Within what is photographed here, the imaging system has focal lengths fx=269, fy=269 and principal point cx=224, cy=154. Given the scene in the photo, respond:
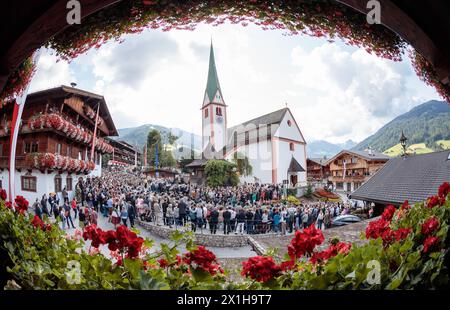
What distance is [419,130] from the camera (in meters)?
2.20

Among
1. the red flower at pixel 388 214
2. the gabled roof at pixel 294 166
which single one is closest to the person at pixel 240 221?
the gabled roof at pixel 294 166

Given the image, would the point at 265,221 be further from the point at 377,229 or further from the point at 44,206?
the point at 44,206

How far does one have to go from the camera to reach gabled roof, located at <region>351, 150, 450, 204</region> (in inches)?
87.6

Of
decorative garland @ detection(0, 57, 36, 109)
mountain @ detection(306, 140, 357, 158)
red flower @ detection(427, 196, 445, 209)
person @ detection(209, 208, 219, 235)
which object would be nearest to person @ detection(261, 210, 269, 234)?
person @ detection(209, 208, 219, 235)

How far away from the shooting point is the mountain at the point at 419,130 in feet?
7.24

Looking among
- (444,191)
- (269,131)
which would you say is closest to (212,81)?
(269,131)

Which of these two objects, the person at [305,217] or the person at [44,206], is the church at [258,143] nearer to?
the person at [305,217]

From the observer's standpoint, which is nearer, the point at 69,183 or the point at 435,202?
the point at 435,202

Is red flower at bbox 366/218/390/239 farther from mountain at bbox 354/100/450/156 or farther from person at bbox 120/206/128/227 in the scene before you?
person at bbox 120/206/128/227

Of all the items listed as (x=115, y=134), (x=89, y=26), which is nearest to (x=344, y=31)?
(x=89, y=26)

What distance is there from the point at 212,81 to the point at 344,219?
1817 mm
